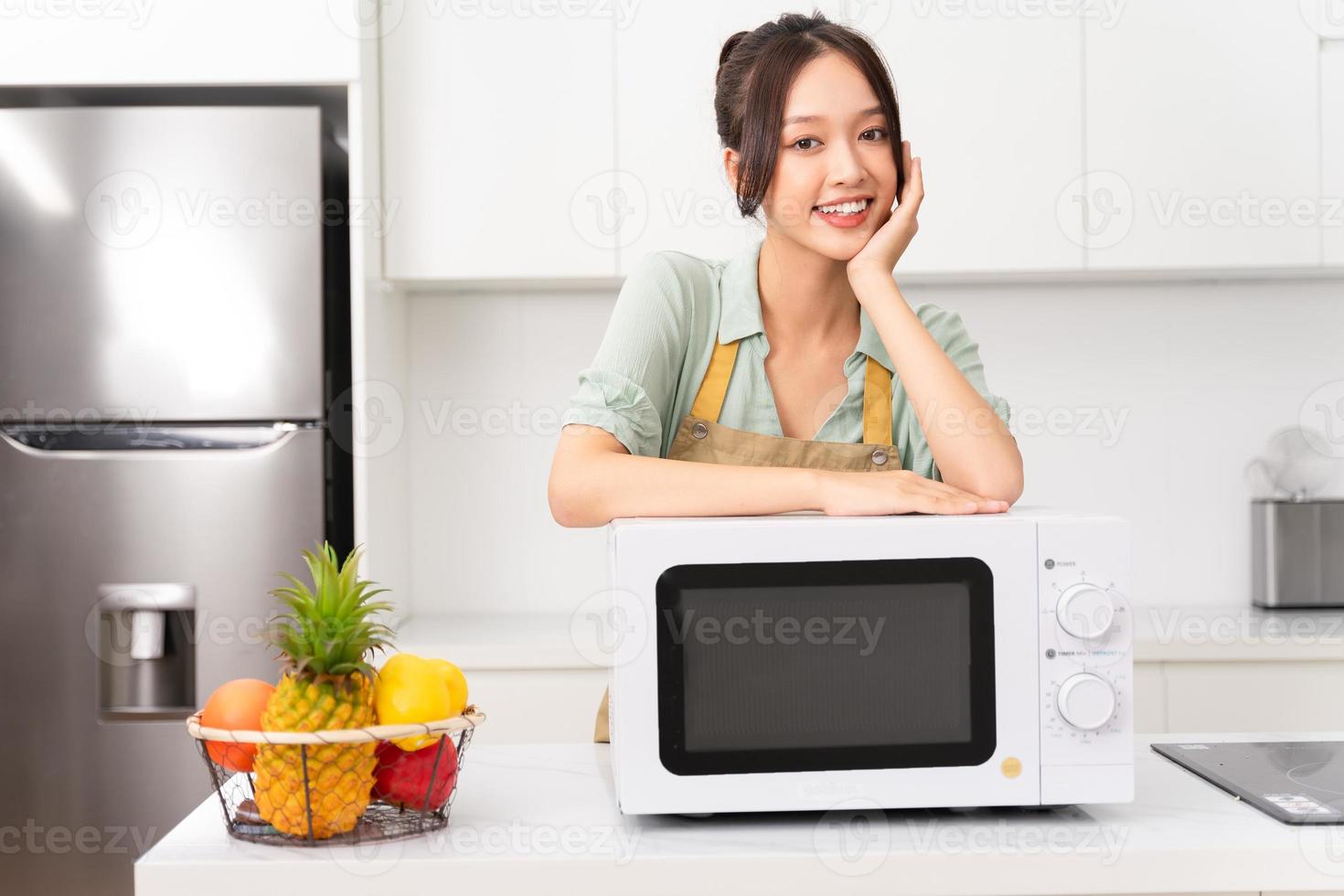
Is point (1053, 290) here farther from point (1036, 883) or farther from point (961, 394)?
point (1036, 883)

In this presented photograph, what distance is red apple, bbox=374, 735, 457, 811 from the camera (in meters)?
0.81

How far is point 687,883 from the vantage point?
0.77 meters

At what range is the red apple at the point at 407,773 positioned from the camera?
807mm

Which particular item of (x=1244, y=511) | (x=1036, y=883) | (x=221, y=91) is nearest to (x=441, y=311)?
(x=221, y=91)

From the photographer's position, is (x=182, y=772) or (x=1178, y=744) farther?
(x=182, y=772)

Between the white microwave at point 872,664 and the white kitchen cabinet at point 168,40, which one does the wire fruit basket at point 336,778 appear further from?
the white kitchen cabinet at point 168,40

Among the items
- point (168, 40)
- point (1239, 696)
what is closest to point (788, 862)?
point (1239, 696)

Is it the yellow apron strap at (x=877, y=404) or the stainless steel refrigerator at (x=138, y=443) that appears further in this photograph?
the stainless steel refrigerator at (x=138, y=443)

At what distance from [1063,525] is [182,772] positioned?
1.56 m

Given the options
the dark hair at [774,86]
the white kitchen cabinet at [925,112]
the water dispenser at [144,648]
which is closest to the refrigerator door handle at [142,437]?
the water dispenser at [144,648]

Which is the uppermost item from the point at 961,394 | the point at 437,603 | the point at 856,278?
the point at 856,278

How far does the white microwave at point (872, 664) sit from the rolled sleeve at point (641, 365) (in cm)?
31

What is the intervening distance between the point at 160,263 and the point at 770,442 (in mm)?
1163

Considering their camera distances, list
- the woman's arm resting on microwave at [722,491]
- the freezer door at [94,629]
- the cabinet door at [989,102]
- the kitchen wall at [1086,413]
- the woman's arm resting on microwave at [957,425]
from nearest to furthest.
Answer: the woman's arm resting on microwave at [722,491] → the woman's arm resting on microwave at [957,425] → the freezer door at [94,629] → the cabinet door at [989,102] → the kitchen wall at [1086,413]
